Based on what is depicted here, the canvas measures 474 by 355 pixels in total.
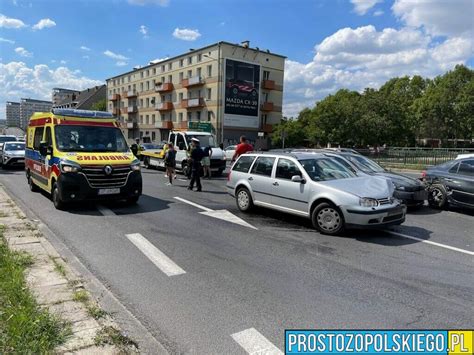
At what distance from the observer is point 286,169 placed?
26.3 ft

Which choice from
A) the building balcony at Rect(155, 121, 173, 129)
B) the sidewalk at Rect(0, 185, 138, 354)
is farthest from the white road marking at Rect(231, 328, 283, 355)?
the building balcony at Rect(155, 121, 173, 129)

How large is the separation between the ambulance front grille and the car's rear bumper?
17.5ft

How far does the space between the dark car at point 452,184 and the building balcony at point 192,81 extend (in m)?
45.3

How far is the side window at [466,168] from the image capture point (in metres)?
9.41

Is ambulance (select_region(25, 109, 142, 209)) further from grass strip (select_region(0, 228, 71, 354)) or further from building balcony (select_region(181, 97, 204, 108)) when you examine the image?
building balcony (select_region(181, 97, 204, 108))

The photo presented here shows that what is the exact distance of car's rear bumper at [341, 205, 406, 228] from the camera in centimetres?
657

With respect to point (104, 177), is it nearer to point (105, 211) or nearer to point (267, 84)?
point (105, 211)

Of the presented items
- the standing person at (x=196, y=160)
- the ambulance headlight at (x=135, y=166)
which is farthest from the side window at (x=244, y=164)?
the standing person at (x=196, y=160)

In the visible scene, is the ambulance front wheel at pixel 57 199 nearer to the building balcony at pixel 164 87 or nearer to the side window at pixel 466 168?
the side window at pixel 466 168

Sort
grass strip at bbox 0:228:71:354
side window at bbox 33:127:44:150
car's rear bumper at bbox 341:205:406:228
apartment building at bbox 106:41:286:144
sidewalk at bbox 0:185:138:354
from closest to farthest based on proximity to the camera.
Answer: grass strip at bbox 0:228:71:354, sidewalk at bbox 0:185:138:354, car's rear bumper at bbox 341:205:406:228, side window at bbox 33:127:44:150, apartment building at bbox 106:41:286:144

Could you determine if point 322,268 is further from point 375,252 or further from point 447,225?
point 447,225

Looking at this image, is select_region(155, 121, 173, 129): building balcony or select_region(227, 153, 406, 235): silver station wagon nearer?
select_region(227, 153, 406, 235): silver station wagon

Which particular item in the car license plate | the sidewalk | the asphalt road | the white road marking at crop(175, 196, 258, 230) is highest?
the car license plate

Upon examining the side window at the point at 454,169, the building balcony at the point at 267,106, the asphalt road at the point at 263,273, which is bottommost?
the asphalt road at the point at 263,273
